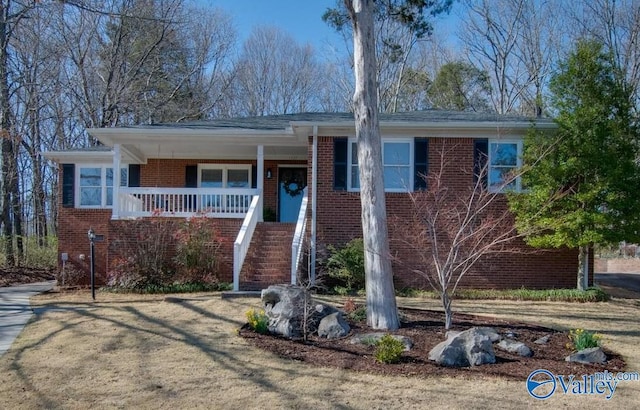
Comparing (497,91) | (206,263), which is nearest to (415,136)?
(206,263)

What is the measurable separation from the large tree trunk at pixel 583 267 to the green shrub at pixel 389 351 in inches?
294

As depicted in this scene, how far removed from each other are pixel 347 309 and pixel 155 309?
3386mm

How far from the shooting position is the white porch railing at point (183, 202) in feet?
42.6

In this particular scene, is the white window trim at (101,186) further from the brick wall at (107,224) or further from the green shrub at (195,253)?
the green shrub at (195,253)

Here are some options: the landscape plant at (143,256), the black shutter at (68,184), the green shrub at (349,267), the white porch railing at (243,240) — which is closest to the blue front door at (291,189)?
the white porch railing at (243,240)

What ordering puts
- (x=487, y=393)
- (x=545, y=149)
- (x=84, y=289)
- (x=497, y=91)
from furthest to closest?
(x=497, y=91)
(x=84, y=289)
(x=545, y=149)
(x=487, y=393)

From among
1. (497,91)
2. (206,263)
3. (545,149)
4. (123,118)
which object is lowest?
(206,263)

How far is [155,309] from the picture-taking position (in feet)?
29.4

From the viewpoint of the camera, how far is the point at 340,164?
1256cm

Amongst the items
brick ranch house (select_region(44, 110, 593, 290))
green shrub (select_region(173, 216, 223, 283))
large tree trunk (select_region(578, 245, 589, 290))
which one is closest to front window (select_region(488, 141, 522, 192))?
brick ranch house (select_region(44, 110, 593, 290))

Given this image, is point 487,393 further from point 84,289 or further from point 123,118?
point 123,118

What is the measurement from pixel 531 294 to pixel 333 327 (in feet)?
20.3

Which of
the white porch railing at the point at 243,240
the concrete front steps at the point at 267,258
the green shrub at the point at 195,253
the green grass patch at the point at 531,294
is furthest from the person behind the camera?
the green shrub at the point at 195,253

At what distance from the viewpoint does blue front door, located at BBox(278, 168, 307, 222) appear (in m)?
16.3
